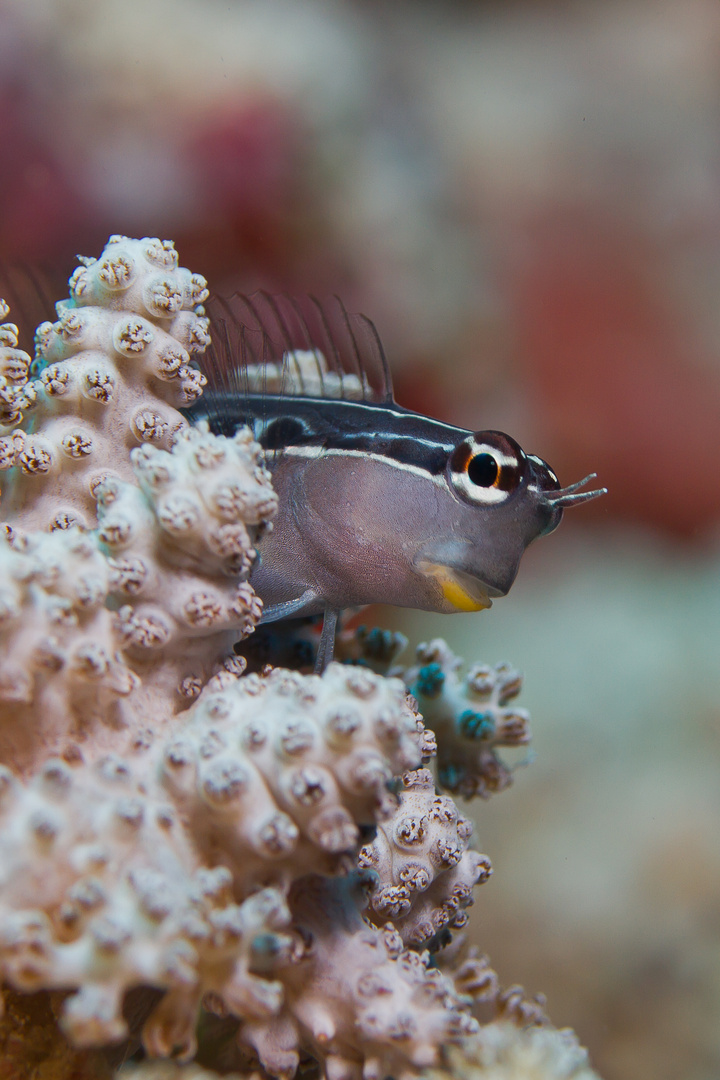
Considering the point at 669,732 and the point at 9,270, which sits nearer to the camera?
the point at 9,270

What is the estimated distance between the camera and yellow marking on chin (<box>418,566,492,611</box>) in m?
1.15

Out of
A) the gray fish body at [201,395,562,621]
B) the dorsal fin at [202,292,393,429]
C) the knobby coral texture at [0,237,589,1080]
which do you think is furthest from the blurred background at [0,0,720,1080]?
the knobby coral texture at [0,237,589,1080]

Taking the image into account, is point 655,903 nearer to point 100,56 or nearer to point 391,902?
point 391,902

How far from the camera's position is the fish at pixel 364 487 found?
1133 millimetres

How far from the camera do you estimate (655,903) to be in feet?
8.49

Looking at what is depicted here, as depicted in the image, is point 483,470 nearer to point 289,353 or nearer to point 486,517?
point 486,517

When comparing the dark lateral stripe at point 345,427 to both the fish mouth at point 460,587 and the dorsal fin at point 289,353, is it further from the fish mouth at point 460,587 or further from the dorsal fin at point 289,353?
the fish mouth at point 460,587

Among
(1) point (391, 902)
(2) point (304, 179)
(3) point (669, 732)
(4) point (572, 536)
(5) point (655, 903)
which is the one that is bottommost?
(5) point (655, 903)

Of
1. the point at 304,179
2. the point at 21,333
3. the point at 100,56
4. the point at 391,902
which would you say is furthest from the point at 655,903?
the point at 100,56

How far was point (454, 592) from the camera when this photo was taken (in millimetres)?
1152

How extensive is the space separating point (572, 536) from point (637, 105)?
2578 millimetres

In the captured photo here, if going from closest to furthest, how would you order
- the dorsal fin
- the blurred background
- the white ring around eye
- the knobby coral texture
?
the knobby coral texture → the white ring around eye → the dorsal fin → the blurred background

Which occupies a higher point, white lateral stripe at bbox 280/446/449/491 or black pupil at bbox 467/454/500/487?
black pupil at bbox 467/454/500/487

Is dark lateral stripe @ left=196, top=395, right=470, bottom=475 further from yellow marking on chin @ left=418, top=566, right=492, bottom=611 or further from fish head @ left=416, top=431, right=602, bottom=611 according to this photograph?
yellow marking on chin @ left=418, top=566, right=492, bottom=611
